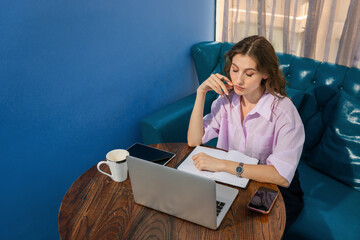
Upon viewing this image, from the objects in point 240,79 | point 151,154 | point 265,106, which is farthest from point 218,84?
point 151,154

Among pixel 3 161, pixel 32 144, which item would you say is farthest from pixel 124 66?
pixel 3 161

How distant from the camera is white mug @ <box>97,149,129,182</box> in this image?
4.04ft

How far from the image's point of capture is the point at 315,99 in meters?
1.88

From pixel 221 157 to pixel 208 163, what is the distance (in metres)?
0.13

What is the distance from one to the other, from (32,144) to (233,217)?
3.60 ft

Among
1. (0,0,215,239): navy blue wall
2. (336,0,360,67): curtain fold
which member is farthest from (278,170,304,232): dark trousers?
(0,0,215,239): navy blue wall

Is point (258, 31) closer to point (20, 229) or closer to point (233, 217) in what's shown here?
point (233, 217)

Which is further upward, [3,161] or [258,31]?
[258,31]

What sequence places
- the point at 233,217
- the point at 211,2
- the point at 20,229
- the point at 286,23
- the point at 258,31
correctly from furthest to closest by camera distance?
the point at 211,2 → the point at 258,31 → the point at 286,23 → the point at 20,229 → the point at 233,217

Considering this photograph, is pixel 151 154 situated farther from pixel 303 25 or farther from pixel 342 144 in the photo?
pixel 303 25

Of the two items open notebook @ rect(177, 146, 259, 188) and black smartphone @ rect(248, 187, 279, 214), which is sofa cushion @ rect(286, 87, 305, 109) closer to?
open notebook @ rect(177, 146, 259, 188)

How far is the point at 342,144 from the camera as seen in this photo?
171cm

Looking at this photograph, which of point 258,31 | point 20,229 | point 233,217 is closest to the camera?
point 233,217

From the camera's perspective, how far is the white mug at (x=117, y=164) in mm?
1232
